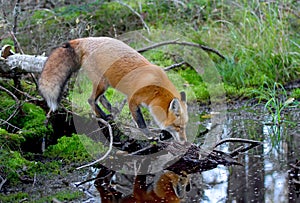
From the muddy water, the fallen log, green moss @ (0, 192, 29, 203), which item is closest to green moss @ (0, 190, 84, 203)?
green moss @ (0, 192, 29, 203)

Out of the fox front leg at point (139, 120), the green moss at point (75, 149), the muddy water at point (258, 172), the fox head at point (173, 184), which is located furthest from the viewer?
the green moss at point (75, 149)

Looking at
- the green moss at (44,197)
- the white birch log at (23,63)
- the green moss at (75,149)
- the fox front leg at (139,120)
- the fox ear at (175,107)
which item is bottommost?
the green moss at (75,149)

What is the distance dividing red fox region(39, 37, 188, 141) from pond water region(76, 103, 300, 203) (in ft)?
2.65

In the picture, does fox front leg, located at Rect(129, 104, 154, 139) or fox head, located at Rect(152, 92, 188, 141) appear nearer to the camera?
fox head, located at Rect(152, 92, 188, 141)

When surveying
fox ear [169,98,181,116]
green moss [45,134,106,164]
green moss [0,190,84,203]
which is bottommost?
green moss [45,134,106,164]

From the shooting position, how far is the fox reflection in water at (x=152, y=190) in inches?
183

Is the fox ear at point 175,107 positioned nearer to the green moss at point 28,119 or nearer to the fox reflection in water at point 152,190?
the fox reflection in water at point 152,190

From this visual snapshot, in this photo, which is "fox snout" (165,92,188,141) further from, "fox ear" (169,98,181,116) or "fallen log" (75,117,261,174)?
"fallen log" (75,117,261,174)

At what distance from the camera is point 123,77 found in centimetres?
577

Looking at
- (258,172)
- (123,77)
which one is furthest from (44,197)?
(258,172)

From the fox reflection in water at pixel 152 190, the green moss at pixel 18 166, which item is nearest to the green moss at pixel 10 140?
the green moss at pixel 18 166

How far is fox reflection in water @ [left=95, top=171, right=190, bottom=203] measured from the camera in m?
4.64

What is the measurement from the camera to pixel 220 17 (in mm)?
10227

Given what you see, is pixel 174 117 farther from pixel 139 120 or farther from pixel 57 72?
pixel 57 72
